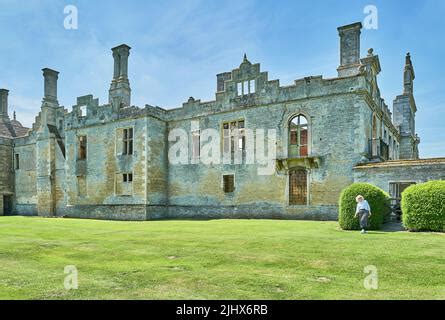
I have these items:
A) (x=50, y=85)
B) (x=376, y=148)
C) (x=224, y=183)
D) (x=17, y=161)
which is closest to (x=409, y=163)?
(x=376, y=148)

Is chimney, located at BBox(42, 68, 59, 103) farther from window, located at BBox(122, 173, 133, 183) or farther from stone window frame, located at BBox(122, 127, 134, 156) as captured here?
window, located at BBox(122, 173, 133, 183)

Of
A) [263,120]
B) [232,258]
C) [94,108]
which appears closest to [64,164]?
[94,108]

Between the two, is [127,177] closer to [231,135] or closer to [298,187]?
[231,135]

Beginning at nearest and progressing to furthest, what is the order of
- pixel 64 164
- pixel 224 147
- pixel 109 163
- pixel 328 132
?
pixel 328 132 → pixel 224 147 → pixel 109 163 → pixel 64 164

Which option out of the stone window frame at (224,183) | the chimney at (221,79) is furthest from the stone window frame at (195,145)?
the chimney at (221,79)

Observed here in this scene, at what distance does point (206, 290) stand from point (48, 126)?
99.1 feet

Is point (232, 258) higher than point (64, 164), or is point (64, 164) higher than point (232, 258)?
point (64, 164)

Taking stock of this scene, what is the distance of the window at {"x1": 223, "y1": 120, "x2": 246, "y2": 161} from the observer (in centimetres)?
2239

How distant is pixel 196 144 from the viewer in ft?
79.3

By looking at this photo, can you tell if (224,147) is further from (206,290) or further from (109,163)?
(206,290)

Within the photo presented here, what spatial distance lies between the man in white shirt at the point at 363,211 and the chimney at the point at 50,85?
1148 inches

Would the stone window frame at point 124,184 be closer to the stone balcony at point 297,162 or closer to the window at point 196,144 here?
the window at point 196,144

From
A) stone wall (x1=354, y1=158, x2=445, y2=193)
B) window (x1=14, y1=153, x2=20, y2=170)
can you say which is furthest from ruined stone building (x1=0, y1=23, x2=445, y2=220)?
window (x1=14, y1=153, x2=20, y2=170)

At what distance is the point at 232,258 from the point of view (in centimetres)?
836
